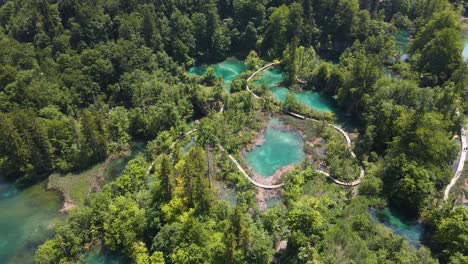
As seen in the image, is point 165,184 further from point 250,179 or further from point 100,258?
point 250,179

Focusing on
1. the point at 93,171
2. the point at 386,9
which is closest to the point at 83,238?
the point at 93,171

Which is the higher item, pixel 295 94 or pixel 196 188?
A: pixel 196 188

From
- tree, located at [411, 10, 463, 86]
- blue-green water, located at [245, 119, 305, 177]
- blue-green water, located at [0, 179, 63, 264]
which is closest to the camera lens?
blue-green water, located at [0, 179, 63, 264]

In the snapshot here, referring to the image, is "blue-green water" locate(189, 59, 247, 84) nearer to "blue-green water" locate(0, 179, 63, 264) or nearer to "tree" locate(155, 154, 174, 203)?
"tree" locate(155, 154, 174, 203)

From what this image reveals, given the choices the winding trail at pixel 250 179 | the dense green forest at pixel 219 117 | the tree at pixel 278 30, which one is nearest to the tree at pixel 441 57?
the dense green forest at pixel 219 117

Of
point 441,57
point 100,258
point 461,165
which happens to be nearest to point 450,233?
point 461,165

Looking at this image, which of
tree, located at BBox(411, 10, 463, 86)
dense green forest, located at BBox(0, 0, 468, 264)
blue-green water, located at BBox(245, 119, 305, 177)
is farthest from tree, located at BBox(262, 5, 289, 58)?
tree, located at BBox(411, 10, 463, 86)

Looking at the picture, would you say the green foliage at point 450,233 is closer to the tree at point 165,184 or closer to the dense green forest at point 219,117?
the dense green forest at point 219,117
